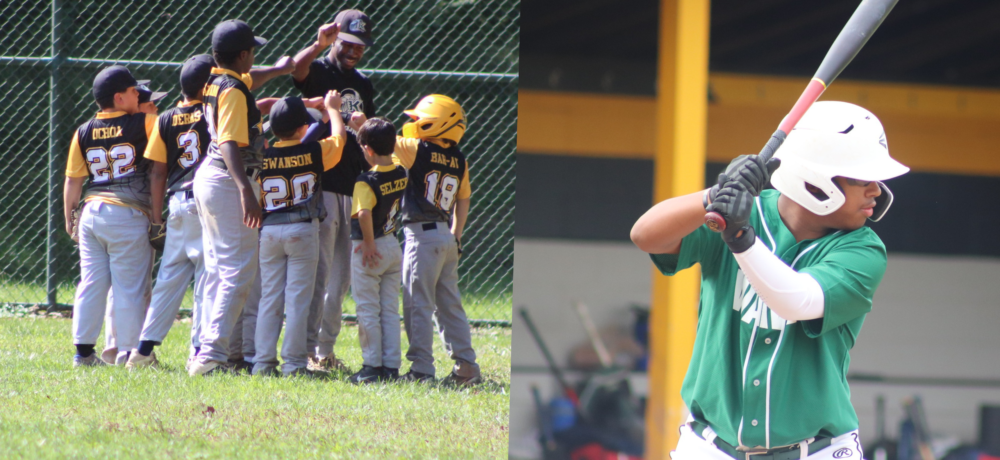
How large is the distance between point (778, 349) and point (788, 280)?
23cm

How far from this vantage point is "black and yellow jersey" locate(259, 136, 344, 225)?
4.05 m

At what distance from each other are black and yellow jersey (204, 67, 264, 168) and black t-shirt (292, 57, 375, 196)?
437mm

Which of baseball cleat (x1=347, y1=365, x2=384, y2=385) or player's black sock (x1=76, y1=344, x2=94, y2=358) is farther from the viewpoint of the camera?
player's black sock (x1=76, y1=344, x2=94, y2=358)

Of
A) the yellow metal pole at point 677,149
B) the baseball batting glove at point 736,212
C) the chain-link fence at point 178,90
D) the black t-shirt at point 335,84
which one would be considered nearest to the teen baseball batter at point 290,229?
the black t-shirt at point 335,84

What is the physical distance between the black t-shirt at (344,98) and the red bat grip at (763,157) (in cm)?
303

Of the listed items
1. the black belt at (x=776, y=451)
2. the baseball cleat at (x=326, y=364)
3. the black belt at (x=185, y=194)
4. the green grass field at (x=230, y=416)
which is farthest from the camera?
the baseball cleat at (x=326, y=364)

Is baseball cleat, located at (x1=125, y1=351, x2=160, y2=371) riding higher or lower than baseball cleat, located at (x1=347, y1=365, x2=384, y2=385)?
higher

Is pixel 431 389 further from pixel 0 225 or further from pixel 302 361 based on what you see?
pixel 0 225

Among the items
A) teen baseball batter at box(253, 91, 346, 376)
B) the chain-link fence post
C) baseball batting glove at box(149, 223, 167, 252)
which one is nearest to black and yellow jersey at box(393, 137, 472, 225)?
teen baseball batter at box(253, 91, 346, 376)

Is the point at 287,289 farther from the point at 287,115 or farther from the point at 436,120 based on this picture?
the point at 436,120

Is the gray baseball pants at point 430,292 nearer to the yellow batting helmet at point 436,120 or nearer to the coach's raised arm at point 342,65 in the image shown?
the yellow batting helmet at point 436,120

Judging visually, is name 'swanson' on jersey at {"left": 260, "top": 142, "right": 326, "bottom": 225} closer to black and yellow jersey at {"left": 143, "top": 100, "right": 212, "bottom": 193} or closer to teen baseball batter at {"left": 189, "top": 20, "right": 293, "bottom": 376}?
teen baseball batter at {"left": 189, "top": 20, "right": 293, "bottom": 376}

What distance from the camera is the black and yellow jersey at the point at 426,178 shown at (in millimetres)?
4168

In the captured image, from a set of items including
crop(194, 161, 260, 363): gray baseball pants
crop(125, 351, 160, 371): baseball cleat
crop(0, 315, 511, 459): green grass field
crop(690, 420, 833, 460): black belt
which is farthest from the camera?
crop(125, 351, 160, 371): baseball cleat
